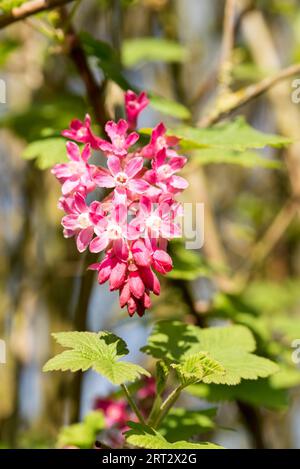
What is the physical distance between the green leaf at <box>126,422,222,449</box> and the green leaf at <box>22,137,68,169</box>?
804mm

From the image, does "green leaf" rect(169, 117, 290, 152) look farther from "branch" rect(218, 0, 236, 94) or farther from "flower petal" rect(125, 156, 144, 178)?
"branch" rect(218, 0, 236, 94)

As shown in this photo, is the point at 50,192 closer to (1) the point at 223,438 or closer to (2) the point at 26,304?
(2) the point at 26,304

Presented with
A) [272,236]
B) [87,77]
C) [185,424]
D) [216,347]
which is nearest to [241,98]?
[87,77]

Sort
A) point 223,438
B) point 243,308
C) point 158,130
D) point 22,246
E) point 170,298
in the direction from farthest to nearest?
point 223,438
point 22,246
point 170,298
point 243,308
point 158,130

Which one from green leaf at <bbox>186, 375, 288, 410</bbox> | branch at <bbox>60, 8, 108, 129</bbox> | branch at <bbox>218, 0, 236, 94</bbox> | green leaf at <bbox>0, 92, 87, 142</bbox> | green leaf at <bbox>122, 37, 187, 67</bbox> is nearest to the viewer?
branch at <bbox>60, 8, 108, 129</bbox>

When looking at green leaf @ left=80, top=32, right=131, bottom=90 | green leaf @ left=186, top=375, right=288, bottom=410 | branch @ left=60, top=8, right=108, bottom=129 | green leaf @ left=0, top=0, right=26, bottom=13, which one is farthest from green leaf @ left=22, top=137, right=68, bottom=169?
green leaf @ left=186, top=375, right=288, bottom=410

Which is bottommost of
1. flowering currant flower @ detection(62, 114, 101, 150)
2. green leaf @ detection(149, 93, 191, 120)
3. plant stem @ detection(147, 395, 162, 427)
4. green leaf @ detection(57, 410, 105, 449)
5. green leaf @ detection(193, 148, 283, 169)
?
green leaf @ detection(57, 410, 105, 449)

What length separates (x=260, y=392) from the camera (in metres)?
2.39

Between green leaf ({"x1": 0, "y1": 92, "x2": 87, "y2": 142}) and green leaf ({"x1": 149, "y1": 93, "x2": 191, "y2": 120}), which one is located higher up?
green leaf ({"x1": 0, "y1": 92, "x2": 87, "y2": 142})

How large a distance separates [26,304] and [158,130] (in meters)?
2.35

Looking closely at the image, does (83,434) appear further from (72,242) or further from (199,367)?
(72,242)

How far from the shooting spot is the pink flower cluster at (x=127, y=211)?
146 cm

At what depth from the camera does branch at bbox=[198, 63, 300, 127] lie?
84.7 inches
